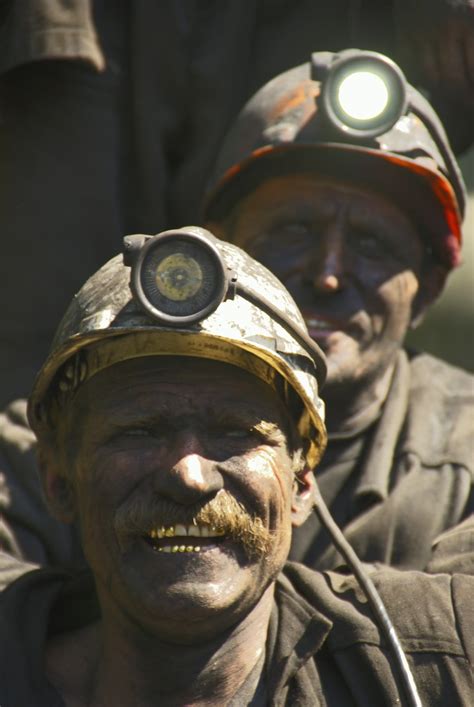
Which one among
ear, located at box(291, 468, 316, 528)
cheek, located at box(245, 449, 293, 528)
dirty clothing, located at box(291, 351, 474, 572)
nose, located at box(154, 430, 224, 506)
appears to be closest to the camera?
nose, located at box(154, 430, 224, 506)

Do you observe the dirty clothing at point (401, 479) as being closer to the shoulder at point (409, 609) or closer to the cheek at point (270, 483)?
the shoulder at point (409, 609)

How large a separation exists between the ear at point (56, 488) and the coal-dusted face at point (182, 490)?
0.13 m

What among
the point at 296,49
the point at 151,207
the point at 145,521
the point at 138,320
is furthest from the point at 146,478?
the point at 296,49

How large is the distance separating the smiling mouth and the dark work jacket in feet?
1.17

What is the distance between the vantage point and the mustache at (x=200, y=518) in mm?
3676

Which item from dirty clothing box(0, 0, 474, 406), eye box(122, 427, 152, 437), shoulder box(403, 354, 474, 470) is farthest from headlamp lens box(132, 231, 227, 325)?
dirty clothing box(0, 0, 474, 406)

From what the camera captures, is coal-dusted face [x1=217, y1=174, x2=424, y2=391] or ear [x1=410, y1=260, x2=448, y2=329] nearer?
coal-dusted face [x1=217, y1=174, x2=424, y2=391]

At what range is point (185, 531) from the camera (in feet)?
12.1

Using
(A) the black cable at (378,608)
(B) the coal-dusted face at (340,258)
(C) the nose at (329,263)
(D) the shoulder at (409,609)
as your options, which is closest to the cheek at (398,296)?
(B) the coal-dusted face at (340,258)

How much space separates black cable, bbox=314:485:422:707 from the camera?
375 centimetres

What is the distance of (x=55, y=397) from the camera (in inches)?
157

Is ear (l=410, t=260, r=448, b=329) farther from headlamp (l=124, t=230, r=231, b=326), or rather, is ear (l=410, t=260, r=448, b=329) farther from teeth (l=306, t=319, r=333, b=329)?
headlamp (l=124, t=230, r=231, b=326)

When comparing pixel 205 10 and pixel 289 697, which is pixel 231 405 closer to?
pixel 289 697

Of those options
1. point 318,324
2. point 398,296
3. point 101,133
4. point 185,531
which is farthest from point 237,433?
point 101,133
